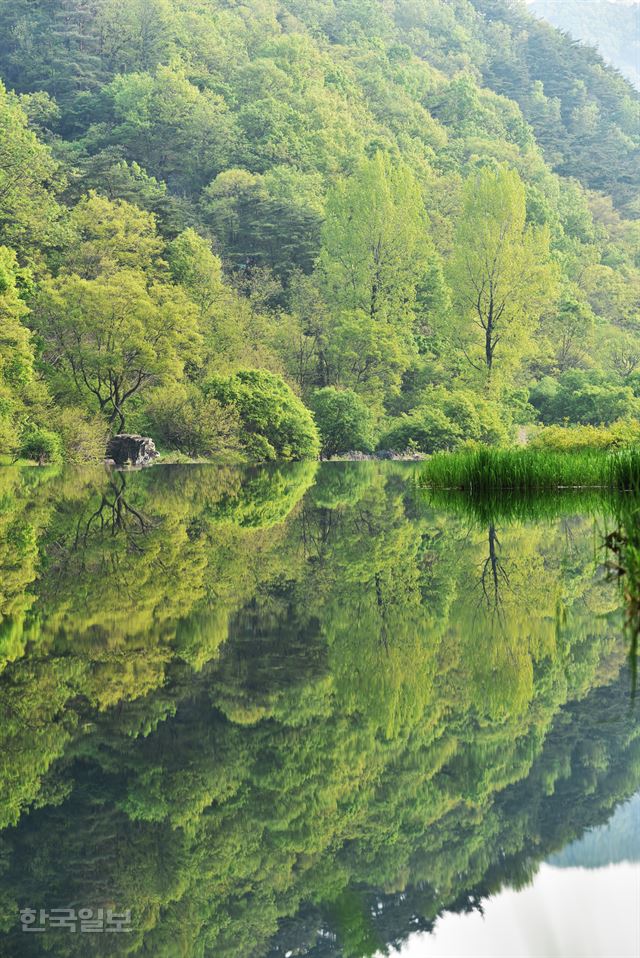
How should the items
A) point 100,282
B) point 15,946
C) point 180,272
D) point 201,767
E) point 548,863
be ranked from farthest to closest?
point 180,272 < point 100,282 < point 201,767 < point 548,863 < point 15,946

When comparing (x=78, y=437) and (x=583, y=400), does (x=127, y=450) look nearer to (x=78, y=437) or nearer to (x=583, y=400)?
(x=78, y=437)

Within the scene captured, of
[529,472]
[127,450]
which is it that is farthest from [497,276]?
[529,472]

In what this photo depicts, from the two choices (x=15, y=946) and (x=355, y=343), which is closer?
(x=15, y=946)

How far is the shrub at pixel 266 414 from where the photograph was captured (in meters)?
33.8

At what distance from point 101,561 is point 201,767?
515 centimetres

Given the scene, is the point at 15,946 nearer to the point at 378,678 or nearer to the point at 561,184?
the point at 378,678

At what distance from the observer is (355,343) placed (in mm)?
40281

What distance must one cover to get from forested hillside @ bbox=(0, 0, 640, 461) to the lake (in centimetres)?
2457

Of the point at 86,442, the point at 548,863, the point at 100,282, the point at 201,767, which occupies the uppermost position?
the point at 548,863

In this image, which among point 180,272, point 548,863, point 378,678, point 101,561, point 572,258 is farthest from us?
point 572,258

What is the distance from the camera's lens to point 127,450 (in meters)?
30.8

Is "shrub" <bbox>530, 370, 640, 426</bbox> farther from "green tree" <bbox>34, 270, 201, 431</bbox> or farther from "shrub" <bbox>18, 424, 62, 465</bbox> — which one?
"shrub" <bbox>18, 424, 62, 465</bbox>

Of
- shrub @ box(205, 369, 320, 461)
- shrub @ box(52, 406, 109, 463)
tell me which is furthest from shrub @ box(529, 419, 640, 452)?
shrub @ box(52, 406, 109, 463)

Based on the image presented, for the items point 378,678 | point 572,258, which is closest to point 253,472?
point 378,678
